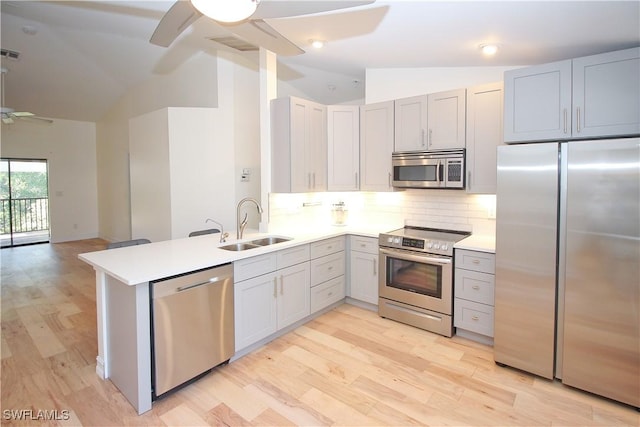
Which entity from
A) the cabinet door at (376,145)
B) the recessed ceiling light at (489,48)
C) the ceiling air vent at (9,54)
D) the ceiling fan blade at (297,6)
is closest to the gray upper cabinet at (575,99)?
the recessed ceiling light at (489,48)

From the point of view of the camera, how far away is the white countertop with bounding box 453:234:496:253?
2889 millimetres

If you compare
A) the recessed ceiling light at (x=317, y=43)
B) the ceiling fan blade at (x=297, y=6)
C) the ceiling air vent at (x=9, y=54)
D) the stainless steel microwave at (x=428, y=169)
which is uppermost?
the ceiling air vent at (x=9, y=54)

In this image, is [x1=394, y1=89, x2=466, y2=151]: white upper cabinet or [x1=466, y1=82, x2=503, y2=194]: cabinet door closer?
[x1=466, y1=82, x2=503, y2=194]: cabinet door

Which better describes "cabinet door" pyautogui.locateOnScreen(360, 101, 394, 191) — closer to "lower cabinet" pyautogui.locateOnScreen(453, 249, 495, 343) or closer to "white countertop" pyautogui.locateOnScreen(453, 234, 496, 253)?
"white countertop" pyautogui.locateOnScreen(453, 234, 496, 253)

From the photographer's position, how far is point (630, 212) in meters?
2.09

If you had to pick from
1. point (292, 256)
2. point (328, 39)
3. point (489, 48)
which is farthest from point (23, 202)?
point (489, 48)

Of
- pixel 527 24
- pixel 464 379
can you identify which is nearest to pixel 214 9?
pixel 527 24

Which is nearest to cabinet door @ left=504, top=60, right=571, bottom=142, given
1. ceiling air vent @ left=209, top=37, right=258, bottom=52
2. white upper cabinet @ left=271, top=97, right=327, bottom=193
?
white upper cabinet @ left=271, top=97, right=327, bottom=193

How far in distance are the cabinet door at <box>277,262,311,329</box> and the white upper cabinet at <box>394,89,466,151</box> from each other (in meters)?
1.71

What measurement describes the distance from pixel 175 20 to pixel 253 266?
1773 mm

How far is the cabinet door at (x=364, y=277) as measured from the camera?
12.0ft

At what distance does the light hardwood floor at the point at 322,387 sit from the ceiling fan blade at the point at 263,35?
7.74 ft

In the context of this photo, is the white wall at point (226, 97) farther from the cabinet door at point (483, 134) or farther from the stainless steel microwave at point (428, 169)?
the cabinet door at point (483, 134)

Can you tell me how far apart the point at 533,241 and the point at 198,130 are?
4.47 m
